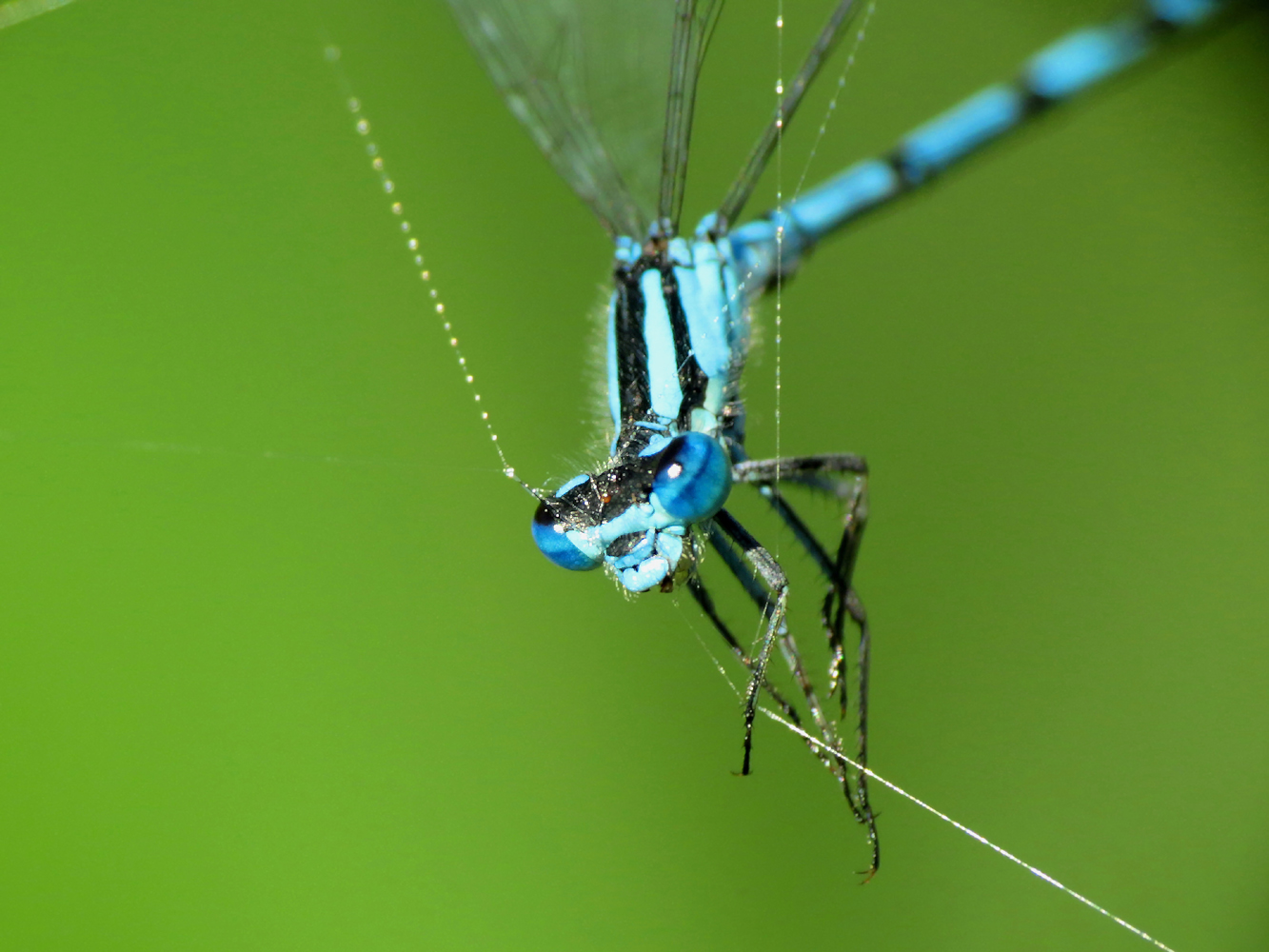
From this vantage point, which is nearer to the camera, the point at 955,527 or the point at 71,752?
the point at 71,752

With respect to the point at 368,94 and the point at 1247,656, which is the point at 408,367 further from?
the point at 1247,656

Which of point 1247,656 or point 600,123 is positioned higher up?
point 600,123

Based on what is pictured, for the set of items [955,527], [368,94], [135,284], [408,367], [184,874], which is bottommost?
[955,527]

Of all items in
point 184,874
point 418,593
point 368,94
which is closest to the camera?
point 184,874

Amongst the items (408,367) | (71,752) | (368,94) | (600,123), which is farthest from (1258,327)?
(71,752)

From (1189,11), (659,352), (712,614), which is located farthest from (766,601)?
(1189,11)

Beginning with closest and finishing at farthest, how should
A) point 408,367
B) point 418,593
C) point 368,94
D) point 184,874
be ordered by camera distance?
1. point 184,874
2. point 418,593
3. point 408,367
4. point 368,94

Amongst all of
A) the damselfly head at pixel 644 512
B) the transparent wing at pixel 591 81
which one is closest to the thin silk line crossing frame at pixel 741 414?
the damselfly head at pixel 644 512
